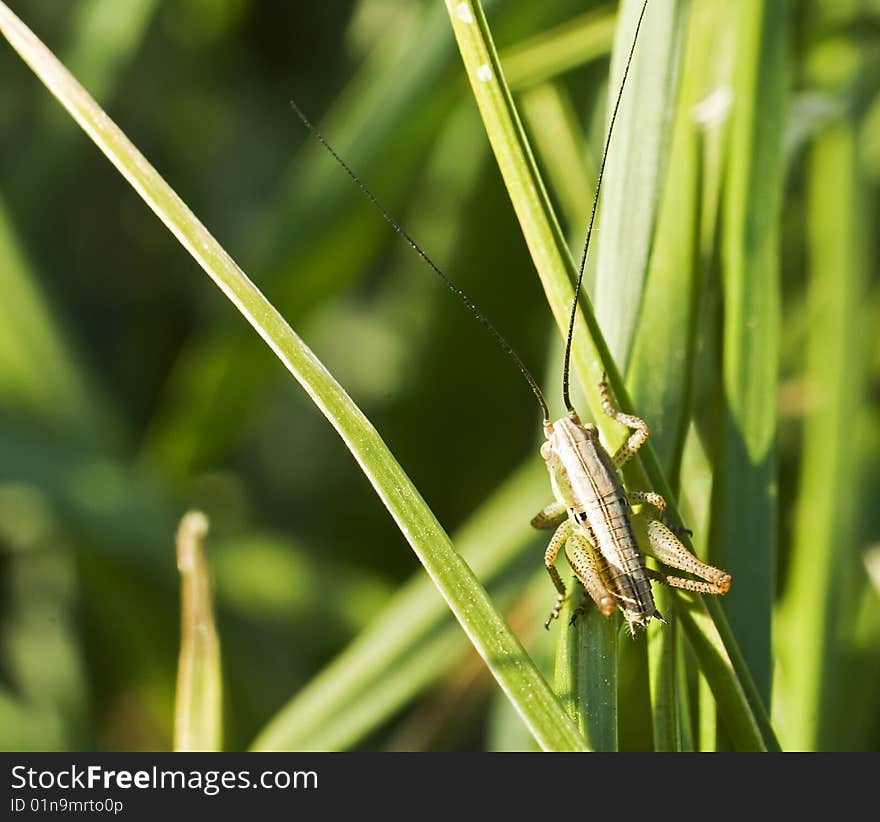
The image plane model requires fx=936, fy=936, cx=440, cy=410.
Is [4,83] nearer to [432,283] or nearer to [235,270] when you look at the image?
[432,283]

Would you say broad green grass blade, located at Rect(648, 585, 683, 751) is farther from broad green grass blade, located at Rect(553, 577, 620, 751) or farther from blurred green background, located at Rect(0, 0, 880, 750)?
blurred green background, located at Rect(0, 0, 880, 750)

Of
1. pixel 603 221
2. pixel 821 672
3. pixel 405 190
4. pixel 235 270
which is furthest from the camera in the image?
pixel 405 190

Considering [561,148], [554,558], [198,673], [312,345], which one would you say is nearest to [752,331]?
[554,558]

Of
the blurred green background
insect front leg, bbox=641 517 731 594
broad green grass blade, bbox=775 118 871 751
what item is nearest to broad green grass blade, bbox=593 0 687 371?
insect front leg, bbox=641 517 731 594

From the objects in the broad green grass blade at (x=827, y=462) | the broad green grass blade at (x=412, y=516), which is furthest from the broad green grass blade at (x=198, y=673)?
the broad green grass blade at (x=827, y=462)

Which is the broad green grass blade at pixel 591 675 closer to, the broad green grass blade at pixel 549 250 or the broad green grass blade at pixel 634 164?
the broad green grass blade at pixel 549 250

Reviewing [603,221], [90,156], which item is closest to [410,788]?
[603,221]
